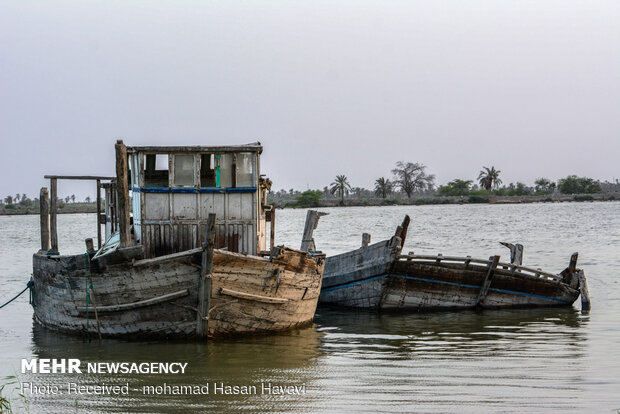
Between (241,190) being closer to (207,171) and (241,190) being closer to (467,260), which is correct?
(207,171)

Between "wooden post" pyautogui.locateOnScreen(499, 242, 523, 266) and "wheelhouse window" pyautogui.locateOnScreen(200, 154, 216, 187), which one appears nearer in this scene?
"wheelhouse window" pyautogui.locateOnScreen(200, 154, 216, 187)

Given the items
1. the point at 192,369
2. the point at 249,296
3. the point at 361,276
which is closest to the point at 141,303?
the point at 249,296

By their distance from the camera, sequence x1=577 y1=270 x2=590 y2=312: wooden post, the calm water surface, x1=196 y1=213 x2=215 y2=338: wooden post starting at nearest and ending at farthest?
the calm water surface
x1=196 y1=213 x2=215 y2=338: wooden post
x1=577 y1=270 x2=590 y2=312: wooden post

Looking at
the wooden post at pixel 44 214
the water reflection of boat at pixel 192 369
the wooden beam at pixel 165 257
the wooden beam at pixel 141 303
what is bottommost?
the water reflection of boat at pixel 192 369

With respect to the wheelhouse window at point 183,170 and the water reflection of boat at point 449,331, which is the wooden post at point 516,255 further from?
the wheelhouse window at point 183,170

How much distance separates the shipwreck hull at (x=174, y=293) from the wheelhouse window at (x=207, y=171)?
6.72 feet

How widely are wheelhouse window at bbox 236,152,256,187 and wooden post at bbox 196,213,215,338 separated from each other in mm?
1990

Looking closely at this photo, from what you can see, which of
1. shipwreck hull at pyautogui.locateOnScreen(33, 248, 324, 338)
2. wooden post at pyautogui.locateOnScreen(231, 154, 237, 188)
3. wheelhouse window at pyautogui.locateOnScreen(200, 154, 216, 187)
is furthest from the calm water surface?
wheelhouse window at pyautogui.locateOnScreen(200, 154, 216, 187)

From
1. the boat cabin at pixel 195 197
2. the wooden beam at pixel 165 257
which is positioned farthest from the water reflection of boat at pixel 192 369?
the boat cabin at pixel 195 197

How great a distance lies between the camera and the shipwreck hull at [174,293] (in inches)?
509

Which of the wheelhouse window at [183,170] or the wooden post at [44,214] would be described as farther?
the wooden post at [44,214]

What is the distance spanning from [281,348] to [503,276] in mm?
6989

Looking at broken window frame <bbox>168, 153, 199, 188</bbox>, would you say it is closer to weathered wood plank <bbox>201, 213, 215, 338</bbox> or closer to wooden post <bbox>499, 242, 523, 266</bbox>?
weathered wood plank <bbox>201, 213, 215, 338</bbox>

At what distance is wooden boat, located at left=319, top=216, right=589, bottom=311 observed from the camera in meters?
17.2
